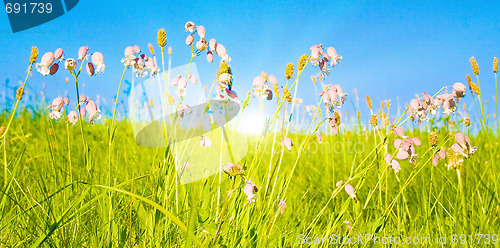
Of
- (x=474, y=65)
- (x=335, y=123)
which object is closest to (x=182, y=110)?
(x=335, y=123)

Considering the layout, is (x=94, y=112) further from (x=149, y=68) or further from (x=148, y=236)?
(x=148, y=236)

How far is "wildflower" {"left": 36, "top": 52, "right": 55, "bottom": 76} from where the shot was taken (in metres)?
1.84

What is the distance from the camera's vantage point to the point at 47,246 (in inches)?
68.2

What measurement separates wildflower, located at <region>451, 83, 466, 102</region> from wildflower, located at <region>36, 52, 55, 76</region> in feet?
7.09

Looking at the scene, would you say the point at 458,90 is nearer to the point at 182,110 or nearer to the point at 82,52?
the point at 182,110

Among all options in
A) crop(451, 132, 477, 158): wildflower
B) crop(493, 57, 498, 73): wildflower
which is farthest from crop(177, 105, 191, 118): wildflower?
crop(493, 57, 498, 73): wildflower

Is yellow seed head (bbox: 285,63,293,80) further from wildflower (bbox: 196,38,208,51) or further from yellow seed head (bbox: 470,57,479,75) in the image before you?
yellow seed head (bbox: 470,57,479,75)

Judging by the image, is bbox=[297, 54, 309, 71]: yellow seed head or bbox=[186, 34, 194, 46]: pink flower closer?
bbox=[297, 54, 309, 71]: yellow seed head

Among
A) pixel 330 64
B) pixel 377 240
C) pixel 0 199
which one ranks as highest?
pixel 330 64

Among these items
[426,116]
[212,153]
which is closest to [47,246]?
[426,116]

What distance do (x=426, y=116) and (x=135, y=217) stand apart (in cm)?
173

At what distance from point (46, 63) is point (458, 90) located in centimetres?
219

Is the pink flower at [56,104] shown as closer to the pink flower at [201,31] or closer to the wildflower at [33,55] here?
the wildflower at [33,55]

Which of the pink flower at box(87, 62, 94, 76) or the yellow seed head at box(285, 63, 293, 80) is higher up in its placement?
the pink flower at box(87, 62, 94, 76)
